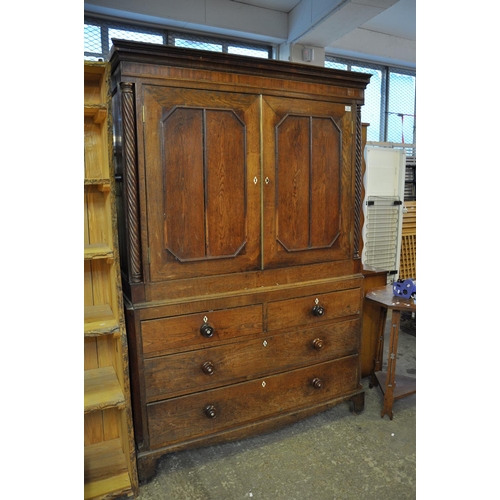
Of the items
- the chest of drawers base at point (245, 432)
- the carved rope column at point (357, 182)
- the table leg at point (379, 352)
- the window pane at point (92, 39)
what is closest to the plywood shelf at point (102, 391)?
the chest of drawers base at point (245, 432)

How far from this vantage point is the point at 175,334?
1.90m

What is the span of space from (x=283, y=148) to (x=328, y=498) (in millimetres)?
1655

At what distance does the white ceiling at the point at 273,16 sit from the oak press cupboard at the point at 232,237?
6.76ft

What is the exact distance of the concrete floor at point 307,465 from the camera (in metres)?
1.88

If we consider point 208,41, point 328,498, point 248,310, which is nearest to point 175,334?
point 248,310

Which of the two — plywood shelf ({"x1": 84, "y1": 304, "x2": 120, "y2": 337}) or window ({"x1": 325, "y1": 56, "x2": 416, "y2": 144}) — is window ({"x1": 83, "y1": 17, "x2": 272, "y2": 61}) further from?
plywood shelf ({"x1": 84, "y1": 304, "x2": 120, "y2": 337})

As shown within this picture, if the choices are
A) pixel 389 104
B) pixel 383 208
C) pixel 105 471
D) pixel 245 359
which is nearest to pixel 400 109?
pixel 389 104

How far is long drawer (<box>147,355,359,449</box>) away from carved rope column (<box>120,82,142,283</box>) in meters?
0.66

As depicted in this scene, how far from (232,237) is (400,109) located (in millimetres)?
5177

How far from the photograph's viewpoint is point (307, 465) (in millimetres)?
2066

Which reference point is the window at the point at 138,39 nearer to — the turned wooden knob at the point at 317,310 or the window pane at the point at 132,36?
the window pane at the point at 132,36

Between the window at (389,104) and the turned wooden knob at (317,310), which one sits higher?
the window at (389,104)

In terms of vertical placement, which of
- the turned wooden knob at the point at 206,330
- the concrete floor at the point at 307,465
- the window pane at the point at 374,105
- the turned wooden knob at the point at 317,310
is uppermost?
the window pane at the point at 374,105

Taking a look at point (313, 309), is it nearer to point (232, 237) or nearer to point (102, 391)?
point (232, 237)
